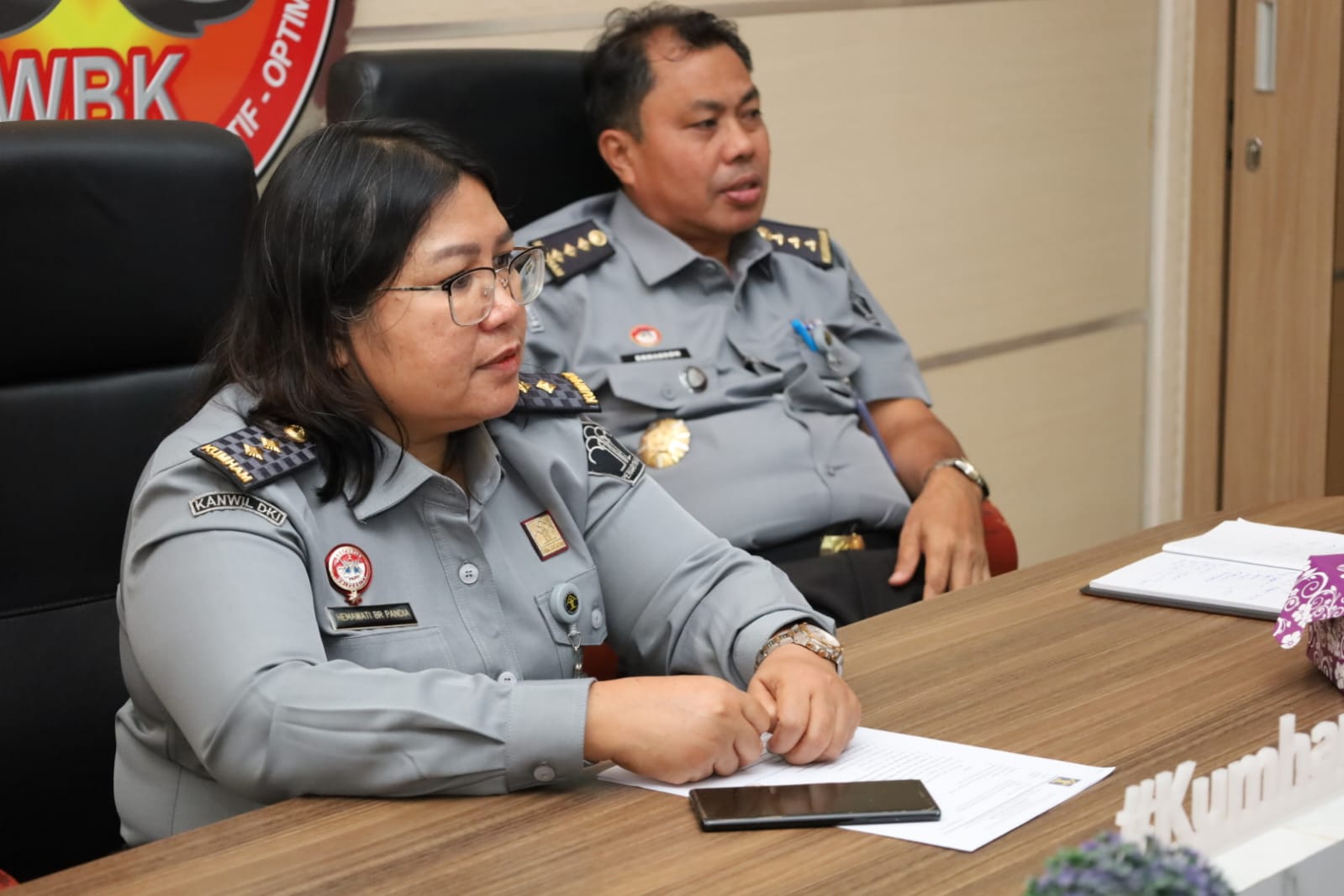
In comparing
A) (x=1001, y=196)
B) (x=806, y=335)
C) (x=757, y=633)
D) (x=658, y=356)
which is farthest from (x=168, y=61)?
(x=1001, y=196)

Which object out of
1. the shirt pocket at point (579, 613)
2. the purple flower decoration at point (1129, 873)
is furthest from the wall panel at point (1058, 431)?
the purple flower decoration at point (1129, 873)

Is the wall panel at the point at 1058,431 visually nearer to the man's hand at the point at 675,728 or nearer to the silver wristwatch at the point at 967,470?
the silver wristwatch at the point at 967,470

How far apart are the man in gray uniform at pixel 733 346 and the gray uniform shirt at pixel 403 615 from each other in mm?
666

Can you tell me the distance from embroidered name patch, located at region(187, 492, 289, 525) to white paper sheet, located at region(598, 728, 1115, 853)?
14.6 inches

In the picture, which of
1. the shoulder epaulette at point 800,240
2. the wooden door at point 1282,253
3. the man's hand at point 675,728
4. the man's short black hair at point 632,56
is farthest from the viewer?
the wooden door at point 1282,253

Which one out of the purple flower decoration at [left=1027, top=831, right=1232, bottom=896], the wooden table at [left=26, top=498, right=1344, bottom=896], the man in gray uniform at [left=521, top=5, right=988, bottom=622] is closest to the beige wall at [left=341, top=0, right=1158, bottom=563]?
the man in gray uniform at [left=521, top=5, right=988, bottom=622]

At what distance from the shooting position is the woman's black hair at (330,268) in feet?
4.75

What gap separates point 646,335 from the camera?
244 cm

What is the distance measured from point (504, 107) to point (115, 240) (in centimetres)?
73

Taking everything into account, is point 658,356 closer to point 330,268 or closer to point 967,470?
point 967,470

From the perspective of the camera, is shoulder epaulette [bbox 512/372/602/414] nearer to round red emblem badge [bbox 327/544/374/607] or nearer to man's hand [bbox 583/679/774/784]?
round red emblem badge [bbox 327/544/374/607]

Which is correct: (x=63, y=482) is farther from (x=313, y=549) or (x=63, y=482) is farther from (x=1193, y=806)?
(x=1193, y=806)

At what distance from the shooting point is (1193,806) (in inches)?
39.4

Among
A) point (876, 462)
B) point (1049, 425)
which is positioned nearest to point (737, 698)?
point (876, 462)
